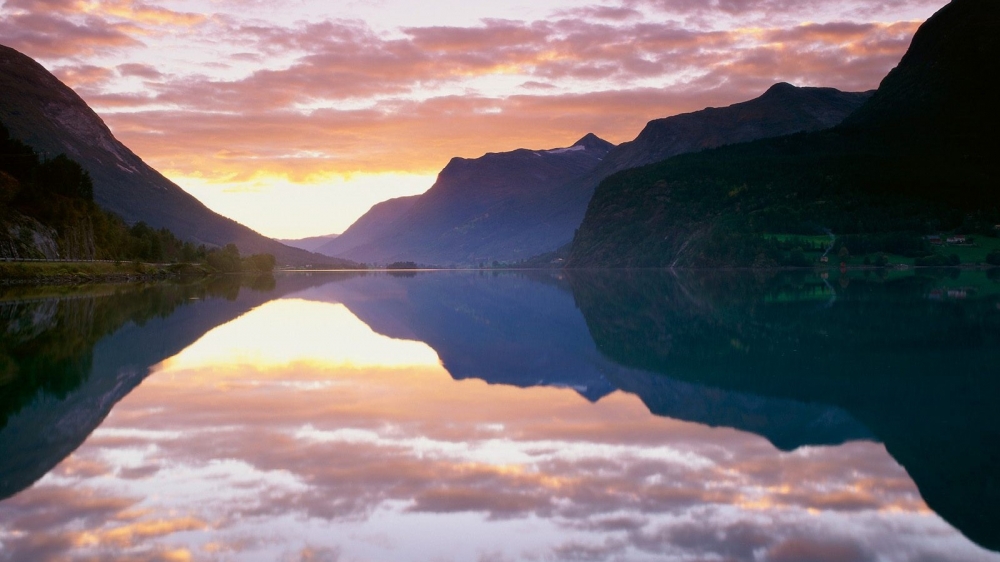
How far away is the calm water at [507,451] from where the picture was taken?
27.1 feet

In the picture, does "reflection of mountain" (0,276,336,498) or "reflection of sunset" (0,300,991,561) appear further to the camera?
"reflection of mountain" (0,276,336,498)

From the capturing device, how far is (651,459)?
444 inches

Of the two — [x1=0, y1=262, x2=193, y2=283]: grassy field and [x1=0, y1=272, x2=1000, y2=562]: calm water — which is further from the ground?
[x1=0, y1=262, x2=193, y2=283]: grassy field

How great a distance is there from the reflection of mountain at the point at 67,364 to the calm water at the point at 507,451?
0.36 feet

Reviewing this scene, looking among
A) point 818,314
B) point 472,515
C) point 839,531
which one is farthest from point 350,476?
point 818,314

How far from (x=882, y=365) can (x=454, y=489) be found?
1342cm

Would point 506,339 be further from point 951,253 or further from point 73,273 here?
point 951,253

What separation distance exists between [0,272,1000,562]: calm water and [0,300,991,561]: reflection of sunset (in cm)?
4

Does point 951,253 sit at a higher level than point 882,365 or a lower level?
lower

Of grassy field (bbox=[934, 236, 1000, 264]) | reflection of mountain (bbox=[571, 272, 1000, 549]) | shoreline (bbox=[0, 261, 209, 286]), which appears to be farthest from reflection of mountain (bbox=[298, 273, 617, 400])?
grassy field (bbox=[934, 236, 1000, 264])

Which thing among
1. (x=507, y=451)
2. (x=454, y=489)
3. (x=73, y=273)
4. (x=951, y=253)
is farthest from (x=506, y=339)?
(x=951, y=253)

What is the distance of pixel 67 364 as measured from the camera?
2108 cm

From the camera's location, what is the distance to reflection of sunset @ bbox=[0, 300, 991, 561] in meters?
8.10

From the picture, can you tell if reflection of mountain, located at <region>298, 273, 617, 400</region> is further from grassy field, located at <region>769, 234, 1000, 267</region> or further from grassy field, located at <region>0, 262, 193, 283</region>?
grassy field, located at <region>769, 234, 1000, 267</region>
